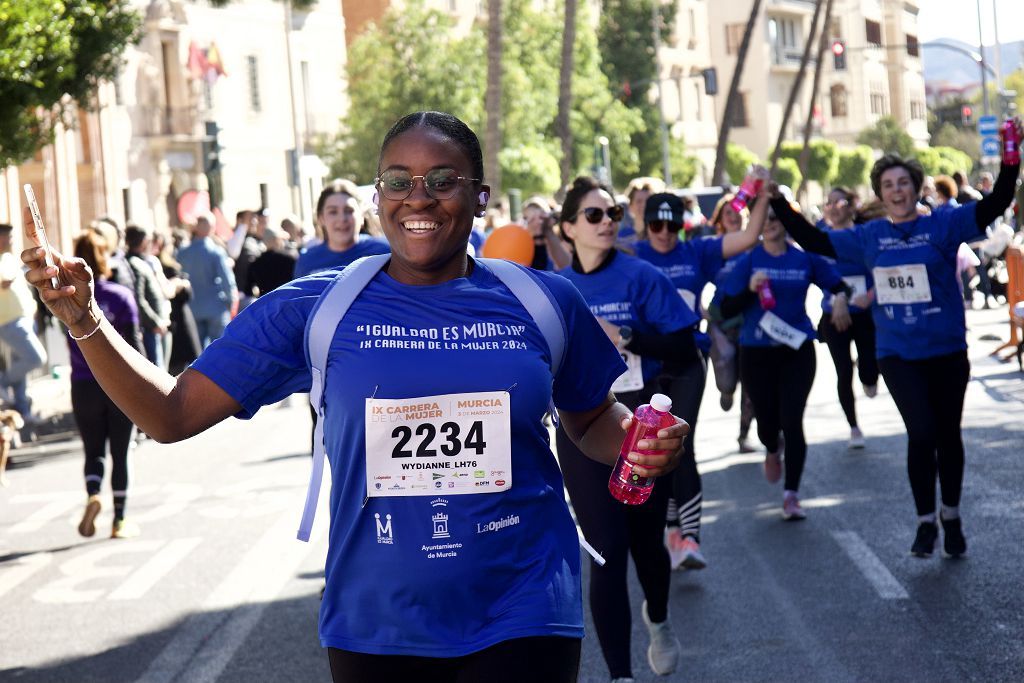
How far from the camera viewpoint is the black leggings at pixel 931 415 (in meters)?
8.30

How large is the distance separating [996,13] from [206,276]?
5279cm

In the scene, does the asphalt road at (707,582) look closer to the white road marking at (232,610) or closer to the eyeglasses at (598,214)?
the white road marking at (232,610)

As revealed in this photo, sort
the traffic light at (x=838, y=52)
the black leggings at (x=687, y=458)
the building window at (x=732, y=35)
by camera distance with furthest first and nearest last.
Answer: the building window at (x=732, y=35) < the traffic light at (x=838, y=52) < the black leggings at (x=687, y=458)

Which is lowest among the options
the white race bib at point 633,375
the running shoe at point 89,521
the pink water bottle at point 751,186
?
the running shoe at point 89,521

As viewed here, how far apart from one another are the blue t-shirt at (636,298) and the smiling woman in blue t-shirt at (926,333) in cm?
189

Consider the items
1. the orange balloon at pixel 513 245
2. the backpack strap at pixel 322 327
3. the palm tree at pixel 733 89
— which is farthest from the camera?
the palm tree at pixel 733 89

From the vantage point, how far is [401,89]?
50125mm

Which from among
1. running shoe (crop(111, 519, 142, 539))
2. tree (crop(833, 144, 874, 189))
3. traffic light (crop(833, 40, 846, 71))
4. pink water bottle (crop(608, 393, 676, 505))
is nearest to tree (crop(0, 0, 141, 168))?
running shoe (crop(111, 519, 142, 539))

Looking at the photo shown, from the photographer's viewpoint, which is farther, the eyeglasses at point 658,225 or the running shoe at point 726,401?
the running shoe at point 726,401

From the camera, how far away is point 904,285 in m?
8.43

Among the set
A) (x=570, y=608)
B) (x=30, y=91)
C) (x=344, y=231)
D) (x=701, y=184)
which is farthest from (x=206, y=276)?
(x=701, y=184)

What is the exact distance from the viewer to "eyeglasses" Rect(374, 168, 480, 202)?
369 cm

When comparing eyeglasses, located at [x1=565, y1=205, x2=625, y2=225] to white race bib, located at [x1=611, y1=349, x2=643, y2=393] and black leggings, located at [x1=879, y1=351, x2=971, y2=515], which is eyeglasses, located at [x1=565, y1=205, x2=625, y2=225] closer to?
white race bib, located at [x1=611, y1=349, x2=643, y2=393]

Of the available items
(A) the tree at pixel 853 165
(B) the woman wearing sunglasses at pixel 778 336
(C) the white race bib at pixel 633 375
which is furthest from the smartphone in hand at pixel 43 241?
(A) the tree at pixel 853 165
